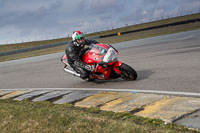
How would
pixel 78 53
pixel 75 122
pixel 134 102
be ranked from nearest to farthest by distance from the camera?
pixel 75 122
pixel 134 102
pixel 78 53

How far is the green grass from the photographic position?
4.22m

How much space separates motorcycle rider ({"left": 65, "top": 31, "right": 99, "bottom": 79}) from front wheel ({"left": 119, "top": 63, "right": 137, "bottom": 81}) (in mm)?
886

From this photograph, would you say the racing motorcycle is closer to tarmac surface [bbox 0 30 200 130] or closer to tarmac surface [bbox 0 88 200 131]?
tarmac surface [bbox 0 30 200 130]

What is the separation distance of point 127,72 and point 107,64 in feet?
1.96

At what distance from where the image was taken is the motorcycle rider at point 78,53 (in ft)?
27.3

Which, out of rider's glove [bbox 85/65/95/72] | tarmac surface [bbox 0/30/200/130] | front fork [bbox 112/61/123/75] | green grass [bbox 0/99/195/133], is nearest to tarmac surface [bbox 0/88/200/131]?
tarmac surface [bbox 0/30/200/130]

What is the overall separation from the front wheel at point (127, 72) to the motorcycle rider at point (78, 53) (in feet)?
2.91

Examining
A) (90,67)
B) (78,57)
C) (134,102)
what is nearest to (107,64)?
(90,67)

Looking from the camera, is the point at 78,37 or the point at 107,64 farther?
the point at 78,37

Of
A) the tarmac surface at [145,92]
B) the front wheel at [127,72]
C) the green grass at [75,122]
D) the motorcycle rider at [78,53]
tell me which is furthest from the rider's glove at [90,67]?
the green grass at [75,122]

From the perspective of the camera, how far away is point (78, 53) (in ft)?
28.4

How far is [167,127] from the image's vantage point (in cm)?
418

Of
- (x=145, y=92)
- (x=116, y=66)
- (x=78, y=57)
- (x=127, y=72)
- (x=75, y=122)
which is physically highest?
(x=78, y=57)

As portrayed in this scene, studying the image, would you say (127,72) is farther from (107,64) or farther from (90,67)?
(90,67)
